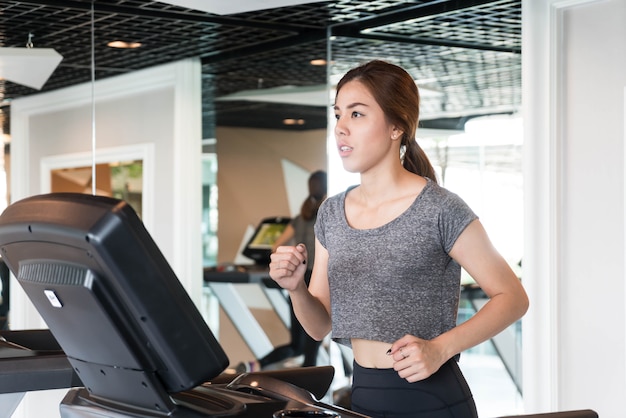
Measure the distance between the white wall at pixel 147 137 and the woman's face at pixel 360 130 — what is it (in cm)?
269

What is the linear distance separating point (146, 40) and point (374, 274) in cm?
311

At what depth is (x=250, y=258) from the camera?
16.5 feet

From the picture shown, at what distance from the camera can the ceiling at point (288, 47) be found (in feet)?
13.9

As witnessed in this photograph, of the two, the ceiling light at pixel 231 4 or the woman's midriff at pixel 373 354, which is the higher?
the ceiling light at pixel 231 4

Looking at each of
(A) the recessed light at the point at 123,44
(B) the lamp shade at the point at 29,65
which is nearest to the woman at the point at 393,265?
(B) the lamp shade at the point at 29,65

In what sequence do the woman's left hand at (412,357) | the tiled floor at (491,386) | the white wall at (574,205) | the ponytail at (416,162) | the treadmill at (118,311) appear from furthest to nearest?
the tiled floor at (491,386), the white wall at (574,205), the ponytail at (416,162), the woman's left hand at (412,357), the treadmill at (118,311)

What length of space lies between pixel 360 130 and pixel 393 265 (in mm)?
304

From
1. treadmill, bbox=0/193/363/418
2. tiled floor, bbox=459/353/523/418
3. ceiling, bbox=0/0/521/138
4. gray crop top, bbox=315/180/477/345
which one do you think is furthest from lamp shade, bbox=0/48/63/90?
treadmill, bbox=0/193/363/418

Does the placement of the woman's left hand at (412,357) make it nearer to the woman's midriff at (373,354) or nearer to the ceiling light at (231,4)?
the woman's midriff at (373,354)

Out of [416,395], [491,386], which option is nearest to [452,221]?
[416,395]

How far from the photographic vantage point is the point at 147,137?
4.79m

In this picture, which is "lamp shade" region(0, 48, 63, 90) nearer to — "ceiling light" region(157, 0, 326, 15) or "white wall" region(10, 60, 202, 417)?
"white wall" region(10, 60, 202, 417)

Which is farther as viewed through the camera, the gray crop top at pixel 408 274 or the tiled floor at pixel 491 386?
the tiled floor at pixel 491 386

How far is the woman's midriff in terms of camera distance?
1.97 m
